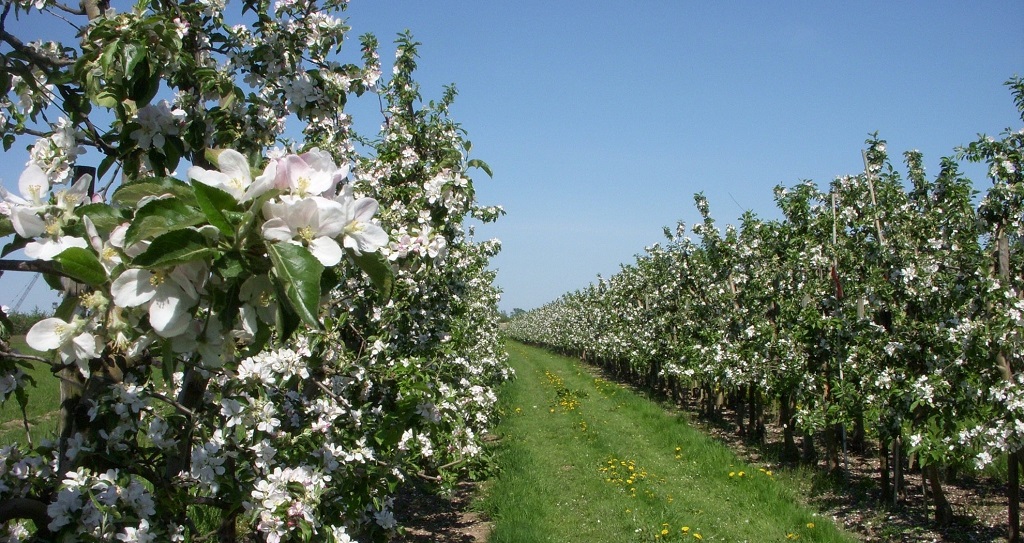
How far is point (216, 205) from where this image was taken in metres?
1.04

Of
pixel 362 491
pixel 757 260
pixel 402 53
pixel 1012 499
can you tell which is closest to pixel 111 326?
pixel 362 491

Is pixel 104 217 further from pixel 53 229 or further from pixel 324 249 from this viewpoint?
pixel 324 249

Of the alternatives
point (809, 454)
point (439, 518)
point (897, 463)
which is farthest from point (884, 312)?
point (439, 518)

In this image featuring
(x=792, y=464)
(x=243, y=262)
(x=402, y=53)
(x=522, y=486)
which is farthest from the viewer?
(x=792, y=464)

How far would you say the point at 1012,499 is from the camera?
19.1 ft

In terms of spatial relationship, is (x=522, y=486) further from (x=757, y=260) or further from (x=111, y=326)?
(x=111, y=326)

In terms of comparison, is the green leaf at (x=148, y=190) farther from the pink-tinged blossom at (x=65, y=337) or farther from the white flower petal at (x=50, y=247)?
the pink-tinged blossom at (x=65, y=337)

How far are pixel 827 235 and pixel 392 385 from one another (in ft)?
24.3

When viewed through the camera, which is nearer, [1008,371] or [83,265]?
[83,265]

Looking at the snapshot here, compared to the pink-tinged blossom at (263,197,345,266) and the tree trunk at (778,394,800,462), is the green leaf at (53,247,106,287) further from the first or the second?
the tree trunk at (778,394,800,462)

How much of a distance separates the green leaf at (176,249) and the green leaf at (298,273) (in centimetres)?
10

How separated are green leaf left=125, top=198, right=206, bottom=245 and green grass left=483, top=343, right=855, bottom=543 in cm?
628

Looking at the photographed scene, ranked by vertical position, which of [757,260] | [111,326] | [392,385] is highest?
[757,260]

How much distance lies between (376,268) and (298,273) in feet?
0.90
